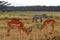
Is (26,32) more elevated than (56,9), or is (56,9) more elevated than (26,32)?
(26,32)

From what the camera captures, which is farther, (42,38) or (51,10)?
(51,10)

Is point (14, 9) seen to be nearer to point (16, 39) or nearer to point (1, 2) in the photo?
point (1, 2)

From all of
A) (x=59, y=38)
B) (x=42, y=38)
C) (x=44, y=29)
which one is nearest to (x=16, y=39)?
(x=42, y=38)

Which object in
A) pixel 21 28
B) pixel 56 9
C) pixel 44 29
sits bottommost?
pixel 56 9

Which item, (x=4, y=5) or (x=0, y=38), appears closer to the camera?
(x=0, y=38)

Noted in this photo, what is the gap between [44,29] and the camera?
15.1 metres

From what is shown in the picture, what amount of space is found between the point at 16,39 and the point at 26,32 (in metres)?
1.91

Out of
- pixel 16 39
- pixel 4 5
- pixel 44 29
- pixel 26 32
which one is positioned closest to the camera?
pixel 16 39

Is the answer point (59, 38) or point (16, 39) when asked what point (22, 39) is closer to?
point (16, 39)

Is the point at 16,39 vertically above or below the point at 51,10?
above

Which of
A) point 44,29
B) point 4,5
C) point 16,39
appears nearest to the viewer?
point 16,39

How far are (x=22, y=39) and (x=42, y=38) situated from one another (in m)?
0.85

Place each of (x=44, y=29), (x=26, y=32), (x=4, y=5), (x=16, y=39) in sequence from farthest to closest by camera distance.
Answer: (x=4, y=5)
(x=44, y=29)
(x=26, y=32)
(x=16, y=39)

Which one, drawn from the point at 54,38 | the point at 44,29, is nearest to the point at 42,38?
the point at 54,38
